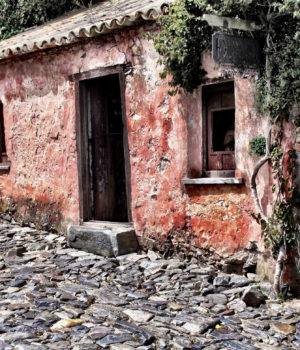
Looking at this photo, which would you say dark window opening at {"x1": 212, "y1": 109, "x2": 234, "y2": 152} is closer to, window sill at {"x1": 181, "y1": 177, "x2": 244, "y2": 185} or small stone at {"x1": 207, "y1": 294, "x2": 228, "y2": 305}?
window sill at {"x1": 181, "y1": 177, "x2": 244, "y2": 185}

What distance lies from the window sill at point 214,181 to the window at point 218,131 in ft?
0.67

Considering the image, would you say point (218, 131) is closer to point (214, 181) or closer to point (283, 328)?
point (214, 181)

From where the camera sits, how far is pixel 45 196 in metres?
8.59

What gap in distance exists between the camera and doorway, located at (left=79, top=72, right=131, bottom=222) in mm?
7957

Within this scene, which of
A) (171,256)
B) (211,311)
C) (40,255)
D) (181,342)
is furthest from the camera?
(40,255)

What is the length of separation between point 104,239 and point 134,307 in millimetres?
2159

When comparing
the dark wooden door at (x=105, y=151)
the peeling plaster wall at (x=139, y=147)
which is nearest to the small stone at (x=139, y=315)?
the peeling plaster wall at (x=139, y=147)

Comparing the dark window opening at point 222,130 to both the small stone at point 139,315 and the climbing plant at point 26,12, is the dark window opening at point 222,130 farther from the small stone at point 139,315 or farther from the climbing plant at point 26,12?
the climbing plant at point 26,12

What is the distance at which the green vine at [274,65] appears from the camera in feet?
17.1

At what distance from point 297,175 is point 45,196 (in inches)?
183

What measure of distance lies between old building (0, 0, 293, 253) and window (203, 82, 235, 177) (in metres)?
0.01

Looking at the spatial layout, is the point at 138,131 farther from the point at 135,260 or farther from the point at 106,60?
the point at 135,260

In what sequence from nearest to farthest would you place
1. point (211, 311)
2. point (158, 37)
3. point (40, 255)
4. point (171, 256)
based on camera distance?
point (211, 311) → point (158, 37) → point (171, 256) → point (40, 255)

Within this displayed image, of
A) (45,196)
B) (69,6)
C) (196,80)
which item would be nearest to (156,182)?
(196,80)
